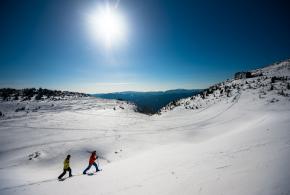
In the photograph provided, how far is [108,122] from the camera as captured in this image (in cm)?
3014

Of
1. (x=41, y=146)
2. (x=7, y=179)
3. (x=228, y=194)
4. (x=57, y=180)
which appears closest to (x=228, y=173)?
(x=228, y=194)

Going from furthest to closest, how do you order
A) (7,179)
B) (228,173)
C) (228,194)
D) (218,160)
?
(7,179), (218,160), (228,173), (228,194)

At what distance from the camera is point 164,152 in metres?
16.4

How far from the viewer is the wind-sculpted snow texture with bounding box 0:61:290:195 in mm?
8312

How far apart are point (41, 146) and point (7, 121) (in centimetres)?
1135

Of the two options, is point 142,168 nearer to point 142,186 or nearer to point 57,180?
point 142,186

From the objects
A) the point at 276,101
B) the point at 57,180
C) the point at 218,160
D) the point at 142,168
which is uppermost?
the point at 276,101

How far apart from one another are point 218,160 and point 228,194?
4.17 m

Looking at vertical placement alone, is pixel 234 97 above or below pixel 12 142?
above

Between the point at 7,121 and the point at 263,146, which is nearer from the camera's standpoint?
the point at 263,146

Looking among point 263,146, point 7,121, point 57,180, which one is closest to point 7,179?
point 57,180

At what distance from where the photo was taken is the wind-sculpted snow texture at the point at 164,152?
27.3 feet

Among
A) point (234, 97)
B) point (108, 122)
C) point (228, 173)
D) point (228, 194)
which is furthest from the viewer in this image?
point (234, 97)

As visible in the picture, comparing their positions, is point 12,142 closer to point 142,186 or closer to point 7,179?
point 7,179
